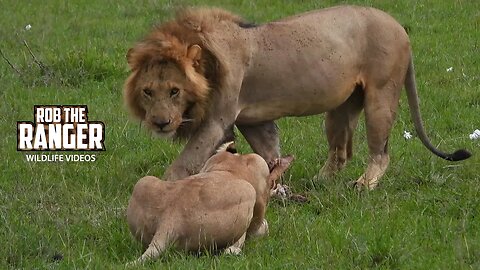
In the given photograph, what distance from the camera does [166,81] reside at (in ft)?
18.9

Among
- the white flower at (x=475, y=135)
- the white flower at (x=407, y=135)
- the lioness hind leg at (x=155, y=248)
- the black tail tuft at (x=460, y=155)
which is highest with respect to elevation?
the lioness hind leg at (x=155, y=248)

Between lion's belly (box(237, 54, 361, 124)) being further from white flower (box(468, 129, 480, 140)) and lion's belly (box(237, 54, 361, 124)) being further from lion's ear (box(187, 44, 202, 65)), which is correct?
white flower (box(468, 129, 480, 140))

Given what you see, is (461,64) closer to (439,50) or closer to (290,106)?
(439,50)

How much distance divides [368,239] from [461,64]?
4.83m

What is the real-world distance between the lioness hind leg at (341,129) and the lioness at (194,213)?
186 cm

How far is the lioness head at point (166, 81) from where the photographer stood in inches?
227

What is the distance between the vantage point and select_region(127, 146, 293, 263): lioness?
4859 millimetres

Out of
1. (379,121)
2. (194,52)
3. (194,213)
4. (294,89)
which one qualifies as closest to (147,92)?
(194,52)

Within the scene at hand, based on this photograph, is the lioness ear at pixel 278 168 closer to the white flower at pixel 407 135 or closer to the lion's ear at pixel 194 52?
the lion's ear at pixel 194 52

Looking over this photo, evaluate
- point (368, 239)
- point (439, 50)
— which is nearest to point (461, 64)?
point (439, 50)

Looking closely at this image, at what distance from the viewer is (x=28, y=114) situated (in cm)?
816

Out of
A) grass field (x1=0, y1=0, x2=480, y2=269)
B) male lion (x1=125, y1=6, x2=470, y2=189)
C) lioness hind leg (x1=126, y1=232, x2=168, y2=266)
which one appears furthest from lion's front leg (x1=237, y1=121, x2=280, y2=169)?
lioness hind leg (x1=126, y1=232, x2=168, y2=266)

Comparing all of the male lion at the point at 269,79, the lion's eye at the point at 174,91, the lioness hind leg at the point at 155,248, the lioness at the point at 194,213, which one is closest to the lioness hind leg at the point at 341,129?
the male lion at the point at 269,79

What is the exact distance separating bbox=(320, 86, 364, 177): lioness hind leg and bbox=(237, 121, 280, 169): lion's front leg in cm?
43
